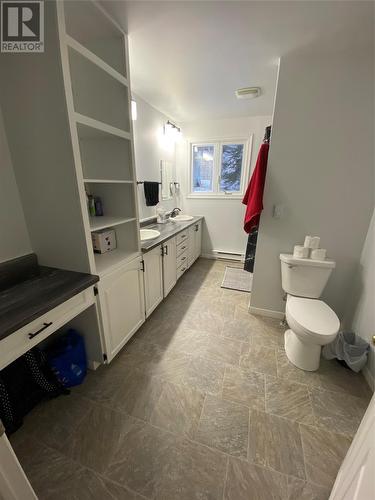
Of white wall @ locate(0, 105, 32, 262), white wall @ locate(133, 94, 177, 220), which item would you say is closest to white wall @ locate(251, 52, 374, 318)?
white wall @ locate(133, 94, 177, 220)

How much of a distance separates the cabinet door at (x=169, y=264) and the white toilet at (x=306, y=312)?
1.20 metres

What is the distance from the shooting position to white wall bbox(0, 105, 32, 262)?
49.6 inches

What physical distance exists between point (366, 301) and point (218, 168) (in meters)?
2.86

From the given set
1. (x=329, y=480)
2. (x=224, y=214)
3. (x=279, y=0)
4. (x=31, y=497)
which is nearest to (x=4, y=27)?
(x=279, y=0)

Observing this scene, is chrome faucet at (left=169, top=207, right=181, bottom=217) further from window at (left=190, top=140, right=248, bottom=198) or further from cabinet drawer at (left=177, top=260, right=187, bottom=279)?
cabinet drawer at (left=177, top=260, right=187, bottom=279)

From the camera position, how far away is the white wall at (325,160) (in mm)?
1601

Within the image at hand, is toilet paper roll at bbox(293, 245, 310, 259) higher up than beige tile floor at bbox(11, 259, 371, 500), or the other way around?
toilet paper roll at bbox(293, 245, 310, 259)

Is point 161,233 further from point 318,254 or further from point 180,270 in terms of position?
point 318,254

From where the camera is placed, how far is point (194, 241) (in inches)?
138

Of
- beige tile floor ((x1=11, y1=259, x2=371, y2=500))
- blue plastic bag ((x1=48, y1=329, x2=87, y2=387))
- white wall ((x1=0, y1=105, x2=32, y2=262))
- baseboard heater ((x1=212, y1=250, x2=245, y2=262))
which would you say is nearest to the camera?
beige tile floor ((x1=11, y1=259, x2=371, y2=500))

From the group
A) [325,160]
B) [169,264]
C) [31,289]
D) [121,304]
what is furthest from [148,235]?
[325,160]

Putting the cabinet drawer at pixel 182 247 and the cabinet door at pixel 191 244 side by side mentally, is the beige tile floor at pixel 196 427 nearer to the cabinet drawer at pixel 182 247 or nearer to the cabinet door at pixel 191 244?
the cabinet drawer at pixel 182 247

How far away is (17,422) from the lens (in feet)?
4.08

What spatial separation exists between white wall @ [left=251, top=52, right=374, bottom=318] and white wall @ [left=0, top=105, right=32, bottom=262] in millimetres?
1963
